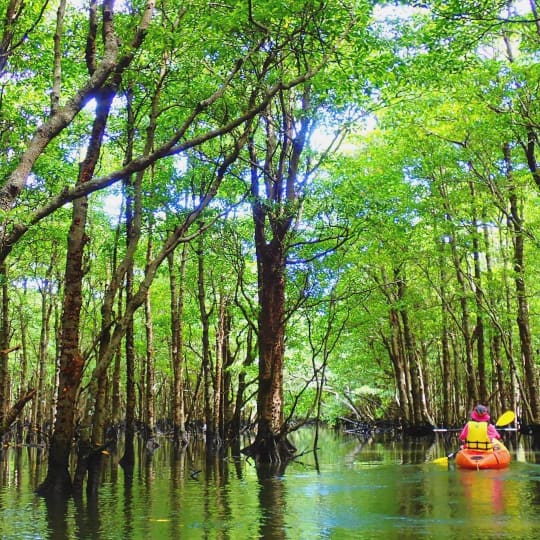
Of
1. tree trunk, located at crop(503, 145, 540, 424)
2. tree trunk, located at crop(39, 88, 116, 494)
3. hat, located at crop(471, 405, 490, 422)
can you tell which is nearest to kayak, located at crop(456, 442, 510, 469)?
hat, located at crop(471, 405, 490, 422)

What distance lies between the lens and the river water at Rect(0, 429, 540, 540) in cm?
807

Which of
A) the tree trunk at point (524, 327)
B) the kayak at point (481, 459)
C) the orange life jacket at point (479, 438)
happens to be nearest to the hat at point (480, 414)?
the orange life jacket at point (479, 438)

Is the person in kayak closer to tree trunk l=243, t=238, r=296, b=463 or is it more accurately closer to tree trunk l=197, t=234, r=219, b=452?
tree trunk l=243, t=238, r=296, b=463

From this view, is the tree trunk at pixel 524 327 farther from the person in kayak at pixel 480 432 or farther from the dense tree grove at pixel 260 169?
the person in kayak at pixel 480 432

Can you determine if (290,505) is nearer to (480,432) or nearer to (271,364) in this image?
(480,432)

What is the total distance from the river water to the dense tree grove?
1252 millimetres

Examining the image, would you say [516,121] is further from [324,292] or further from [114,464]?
[114,464]

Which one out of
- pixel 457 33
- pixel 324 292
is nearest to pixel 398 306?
pixel 324 292

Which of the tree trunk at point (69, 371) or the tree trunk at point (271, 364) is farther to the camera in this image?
the tree trunk at point (271, 364)

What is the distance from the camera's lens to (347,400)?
43.2 m

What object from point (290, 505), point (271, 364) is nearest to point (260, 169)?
point (271, 364)

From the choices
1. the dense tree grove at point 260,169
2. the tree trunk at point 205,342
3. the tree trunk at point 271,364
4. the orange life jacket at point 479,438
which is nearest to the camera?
the dense tree grove at point 260,169

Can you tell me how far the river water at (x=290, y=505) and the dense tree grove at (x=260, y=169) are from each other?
125 cm

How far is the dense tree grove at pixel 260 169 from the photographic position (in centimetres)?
1012
